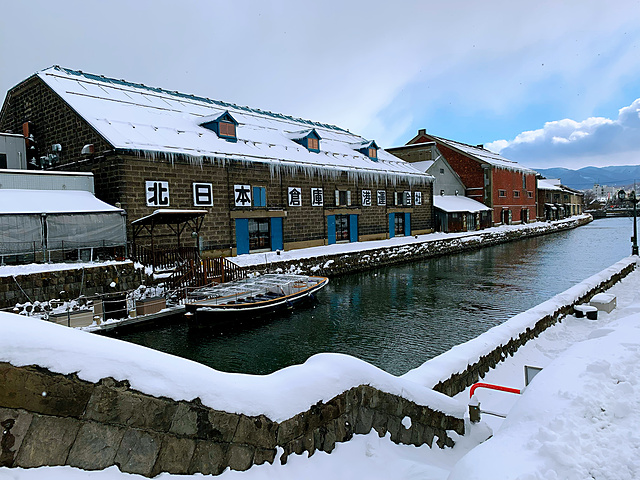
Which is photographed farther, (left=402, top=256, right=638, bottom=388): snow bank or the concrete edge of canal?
the concrete edge of canal

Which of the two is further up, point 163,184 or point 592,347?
point 163,184

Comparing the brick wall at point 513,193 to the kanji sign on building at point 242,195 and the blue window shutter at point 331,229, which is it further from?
the kanji sign on building at point 242,195

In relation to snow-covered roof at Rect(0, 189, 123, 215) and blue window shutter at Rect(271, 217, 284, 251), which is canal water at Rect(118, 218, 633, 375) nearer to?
blue window shutter at Rect(271, 217, 284, 251)

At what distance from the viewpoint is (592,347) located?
6.34 m

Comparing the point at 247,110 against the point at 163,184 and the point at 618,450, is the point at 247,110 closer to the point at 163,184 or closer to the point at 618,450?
the point at 163,184

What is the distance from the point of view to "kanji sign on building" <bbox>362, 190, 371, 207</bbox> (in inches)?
1311

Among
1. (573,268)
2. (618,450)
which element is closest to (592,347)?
(618,450)

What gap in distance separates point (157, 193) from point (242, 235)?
5.54 m

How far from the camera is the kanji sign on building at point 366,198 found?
33294mm

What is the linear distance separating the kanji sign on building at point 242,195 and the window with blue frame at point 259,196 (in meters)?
0.46

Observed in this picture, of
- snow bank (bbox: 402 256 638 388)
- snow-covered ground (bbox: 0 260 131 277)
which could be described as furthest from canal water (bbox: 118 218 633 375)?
snow-covered ground (bbox: 0 260 131 277)

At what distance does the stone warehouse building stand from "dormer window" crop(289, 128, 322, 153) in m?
0.07

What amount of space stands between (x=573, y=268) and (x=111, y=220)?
23591 mm

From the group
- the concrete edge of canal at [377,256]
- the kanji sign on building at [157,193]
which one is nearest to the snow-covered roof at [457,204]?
the concrete edge of canal at [377,256]
